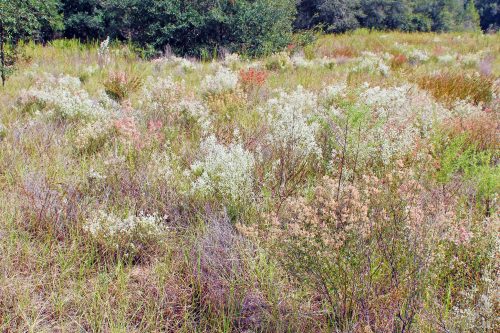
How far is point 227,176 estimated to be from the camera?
9.86ft

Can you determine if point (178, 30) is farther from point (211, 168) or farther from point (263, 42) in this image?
point (211, 168)

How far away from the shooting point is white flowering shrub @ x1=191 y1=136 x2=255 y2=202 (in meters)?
2.96

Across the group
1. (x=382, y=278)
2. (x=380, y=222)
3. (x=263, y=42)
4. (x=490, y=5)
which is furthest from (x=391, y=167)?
(x=490, y=5)

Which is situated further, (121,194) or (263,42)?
(263,42)

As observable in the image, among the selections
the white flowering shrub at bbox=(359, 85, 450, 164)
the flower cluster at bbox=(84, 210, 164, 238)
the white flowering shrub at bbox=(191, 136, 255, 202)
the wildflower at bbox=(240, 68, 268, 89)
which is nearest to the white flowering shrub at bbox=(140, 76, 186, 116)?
the wildflower at bbox=(240, 68, 268, 89)

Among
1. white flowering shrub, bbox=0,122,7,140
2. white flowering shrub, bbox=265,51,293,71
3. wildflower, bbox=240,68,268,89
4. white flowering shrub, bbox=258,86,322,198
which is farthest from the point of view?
white flowering shrub, bbox=265,51,293,71

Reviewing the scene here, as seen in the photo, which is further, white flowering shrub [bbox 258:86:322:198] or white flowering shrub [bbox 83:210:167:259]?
white flowering shrub [bbox 258:86:322:198]

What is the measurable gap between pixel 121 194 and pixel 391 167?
2.28 m

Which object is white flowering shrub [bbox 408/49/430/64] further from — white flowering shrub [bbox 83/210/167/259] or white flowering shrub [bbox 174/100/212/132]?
white flowering shrub [bbox 83/210/167/259]

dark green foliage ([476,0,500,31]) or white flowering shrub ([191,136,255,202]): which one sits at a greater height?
dark green foliage ([476,0,500,31])

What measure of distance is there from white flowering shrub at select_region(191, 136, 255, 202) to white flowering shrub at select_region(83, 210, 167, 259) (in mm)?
485

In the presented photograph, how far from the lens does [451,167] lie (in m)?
3.24

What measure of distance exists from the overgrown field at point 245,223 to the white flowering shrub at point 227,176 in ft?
0.05

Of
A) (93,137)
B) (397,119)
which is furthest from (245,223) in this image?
(397,119)
